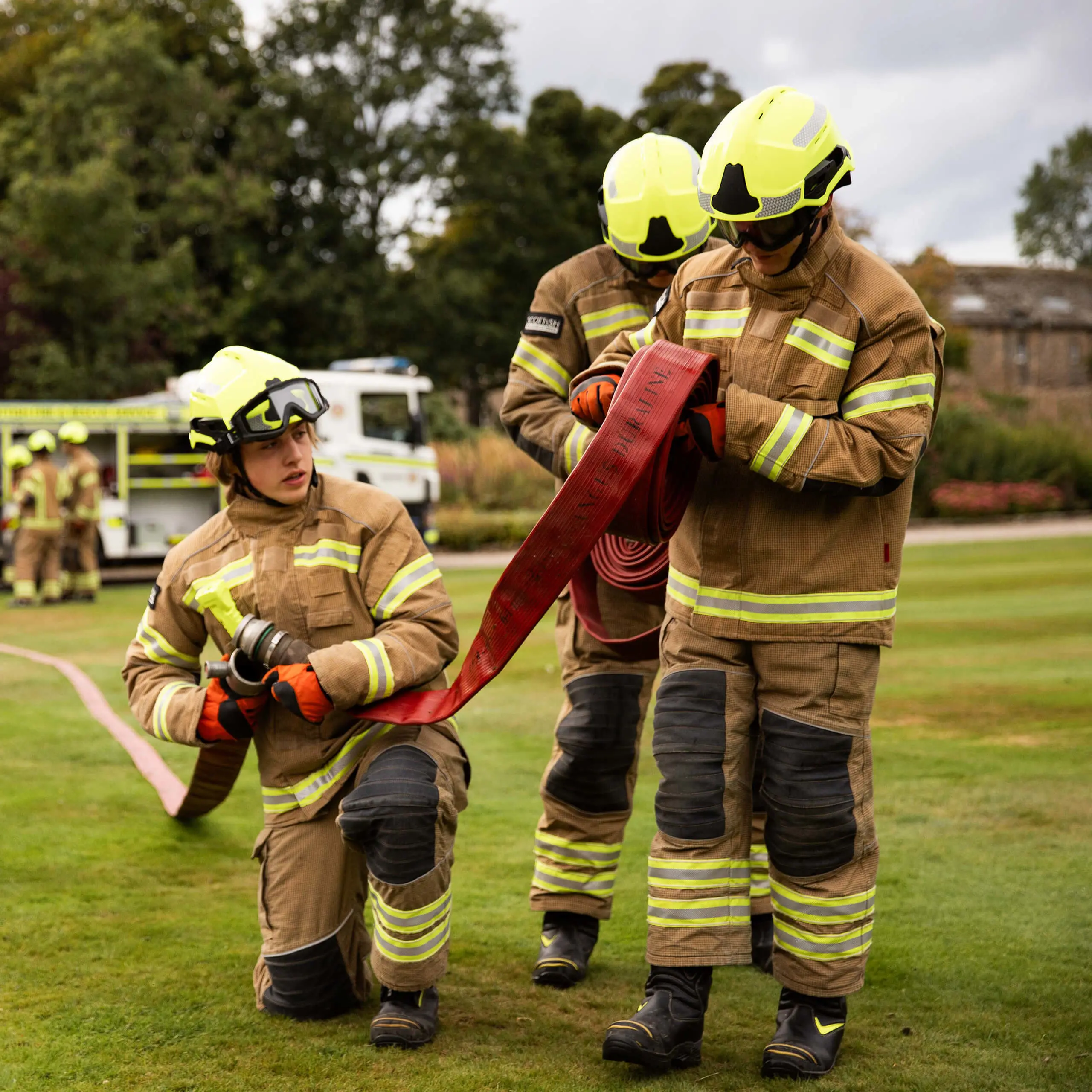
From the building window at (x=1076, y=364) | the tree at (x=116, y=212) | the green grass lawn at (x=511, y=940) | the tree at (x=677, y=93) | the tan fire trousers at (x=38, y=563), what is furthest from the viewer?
the building window at (x=1076, y=364)

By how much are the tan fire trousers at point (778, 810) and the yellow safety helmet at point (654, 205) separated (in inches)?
54.5

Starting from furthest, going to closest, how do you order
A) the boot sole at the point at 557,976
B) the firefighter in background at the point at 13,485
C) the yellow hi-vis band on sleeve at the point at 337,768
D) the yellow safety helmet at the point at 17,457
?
the yellow safety helmet at the point at 17,457
the firefighter in background at the point at 13,485
the boot sole at the point at 557,976
the yellow hi-vis band on sleeve at the point at 337,768

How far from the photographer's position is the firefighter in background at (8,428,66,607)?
15.8 m

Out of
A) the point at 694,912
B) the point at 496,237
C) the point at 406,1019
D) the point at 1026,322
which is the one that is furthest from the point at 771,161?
the point at 1026,322

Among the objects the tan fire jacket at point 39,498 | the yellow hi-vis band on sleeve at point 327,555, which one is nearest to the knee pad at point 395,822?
the yellow hi-vis band on sleeve at point 327,555

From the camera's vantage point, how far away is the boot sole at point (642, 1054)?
3.13m

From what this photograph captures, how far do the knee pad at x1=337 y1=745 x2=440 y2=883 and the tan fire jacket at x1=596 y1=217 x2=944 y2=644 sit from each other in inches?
32.0

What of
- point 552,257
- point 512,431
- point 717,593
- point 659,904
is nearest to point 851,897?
point 659,904

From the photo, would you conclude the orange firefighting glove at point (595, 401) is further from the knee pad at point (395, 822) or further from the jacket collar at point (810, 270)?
the knee pad at point (395, 822)

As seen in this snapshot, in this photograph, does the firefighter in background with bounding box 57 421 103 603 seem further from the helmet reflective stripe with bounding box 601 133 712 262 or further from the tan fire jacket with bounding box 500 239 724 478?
the helmet reflective stripe with bounding box 601 133 712 262

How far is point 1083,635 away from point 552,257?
31859 mm

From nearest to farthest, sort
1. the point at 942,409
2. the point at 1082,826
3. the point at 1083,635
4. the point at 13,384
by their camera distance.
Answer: the point at 1082,826
the point at 1083,635
the point at 13,384
the point at 942,409

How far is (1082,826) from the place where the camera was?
5430 mm

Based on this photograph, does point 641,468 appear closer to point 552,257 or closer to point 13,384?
point 13,384
